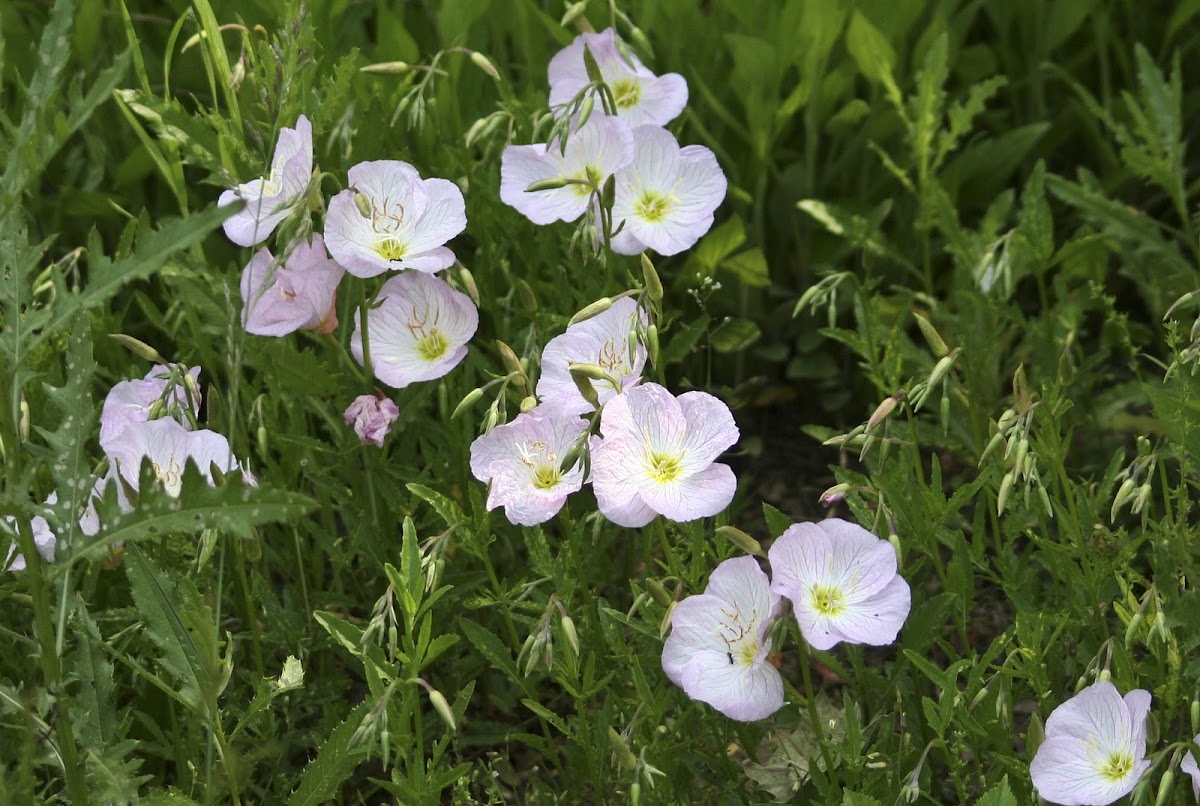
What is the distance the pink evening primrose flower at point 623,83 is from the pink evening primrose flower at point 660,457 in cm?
65

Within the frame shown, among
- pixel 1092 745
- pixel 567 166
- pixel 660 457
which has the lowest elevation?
pixel 1092 745

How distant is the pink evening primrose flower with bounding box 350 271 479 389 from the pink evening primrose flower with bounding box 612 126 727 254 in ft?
0.89

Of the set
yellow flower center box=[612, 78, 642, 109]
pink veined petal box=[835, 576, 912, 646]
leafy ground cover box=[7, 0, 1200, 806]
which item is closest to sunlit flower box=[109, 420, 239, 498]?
leafy ground cover box=[7, 0, 1200, 806]

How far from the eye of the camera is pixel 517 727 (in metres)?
2.17

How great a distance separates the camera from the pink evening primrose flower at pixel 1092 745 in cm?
162

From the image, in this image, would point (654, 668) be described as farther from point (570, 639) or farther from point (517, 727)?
point (517, 727)

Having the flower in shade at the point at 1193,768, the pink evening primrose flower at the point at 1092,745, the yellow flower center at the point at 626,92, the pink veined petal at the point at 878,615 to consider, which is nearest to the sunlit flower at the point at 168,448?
the pink veined petal at the point at 878,615

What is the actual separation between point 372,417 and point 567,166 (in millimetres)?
458

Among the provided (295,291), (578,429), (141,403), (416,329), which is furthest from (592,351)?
(141,403)

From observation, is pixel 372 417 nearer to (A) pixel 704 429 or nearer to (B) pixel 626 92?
(A) pixel 704 429

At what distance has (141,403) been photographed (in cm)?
195

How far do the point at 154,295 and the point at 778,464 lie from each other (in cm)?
126

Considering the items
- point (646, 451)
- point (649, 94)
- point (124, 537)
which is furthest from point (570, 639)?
point (649, 94)

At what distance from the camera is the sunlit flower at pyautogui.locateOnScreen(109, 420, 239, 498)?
178cm
